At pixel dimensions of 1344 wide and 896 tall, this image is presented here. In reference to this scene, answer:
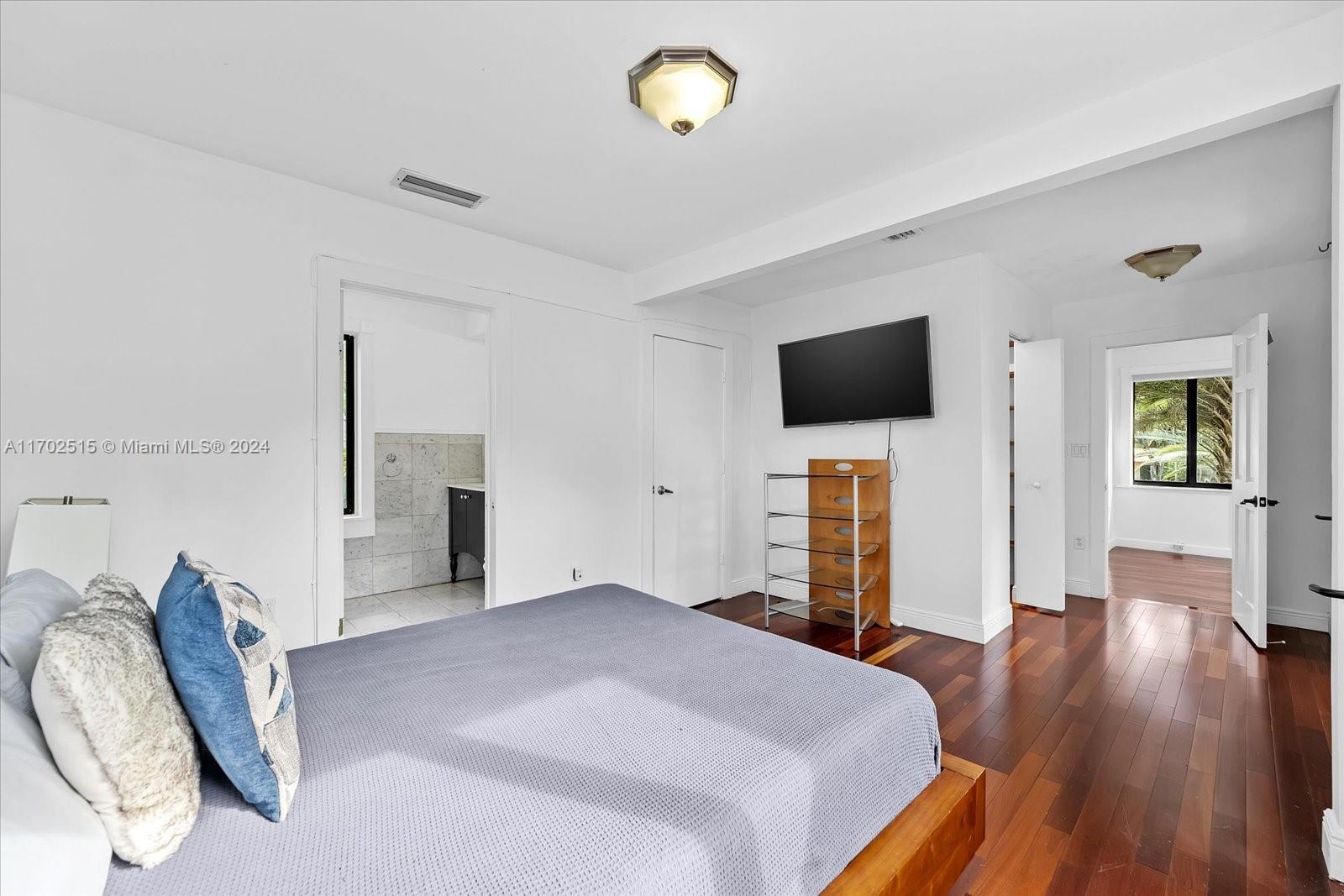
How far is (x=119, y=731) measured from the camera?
0.88 m

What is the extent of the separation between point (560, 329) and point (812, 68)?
2.18m

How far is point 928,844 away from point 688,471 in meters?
3.23

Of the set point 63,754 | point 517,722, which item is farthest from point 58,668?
point 517,722

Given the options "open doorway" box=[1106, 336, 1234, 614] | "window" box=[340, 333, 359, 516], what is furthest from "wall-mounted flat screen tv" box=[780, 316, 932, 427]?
"open doorway" box=[1106, 336, 1234, 614]

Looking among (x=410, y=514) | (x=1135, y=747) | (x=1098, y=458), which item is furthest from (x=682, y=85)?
(x=1098, y=458)

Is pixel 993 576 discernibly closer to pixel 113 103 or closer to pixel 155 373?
pixel 155 373

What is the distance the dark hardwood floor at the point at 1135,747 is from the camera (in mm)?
1763

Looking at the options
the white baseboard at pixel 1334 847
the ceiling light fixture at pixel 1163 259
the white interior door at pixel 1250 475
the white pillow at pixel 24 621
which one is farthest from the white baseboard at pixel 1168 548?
the white pillow at pixel 24 621

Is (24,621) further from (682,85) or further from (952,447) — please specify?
(952,447)

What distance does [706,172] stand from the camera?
263cm

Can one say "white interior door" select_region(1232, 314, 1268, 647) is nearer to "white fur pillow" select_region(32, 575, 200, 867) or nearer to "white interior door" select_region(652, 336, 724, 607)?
"white interior door" select_region(652, 336, 724, 607)

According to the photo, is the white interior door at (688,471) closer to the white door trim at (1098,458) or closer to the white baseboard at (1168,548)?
the white door trim at (1098,458)

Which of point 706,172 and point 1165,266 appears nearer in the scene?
point 706,172

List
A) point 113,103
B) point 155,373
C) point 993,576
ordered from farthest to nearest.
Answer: point 993,576
point 155,373
point 113,103
